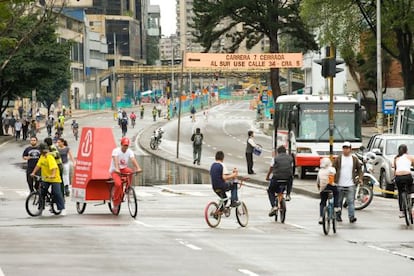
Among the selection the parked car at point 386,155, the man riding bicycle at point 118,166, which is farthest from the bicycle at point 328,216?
the parked car at point 386,155

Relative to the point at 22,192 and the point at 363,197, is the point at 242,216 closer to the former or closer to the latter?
the point at 363,197

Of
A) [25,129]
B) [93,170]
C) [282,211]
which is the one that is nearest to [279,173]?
[282,211]

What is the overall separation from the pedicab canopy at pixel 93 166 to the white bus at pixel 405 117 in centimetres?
1724

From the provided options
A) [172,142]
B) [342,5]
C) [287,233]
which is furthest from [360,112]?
[172,142]

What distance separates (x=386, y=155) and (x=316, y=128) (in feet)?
23.8

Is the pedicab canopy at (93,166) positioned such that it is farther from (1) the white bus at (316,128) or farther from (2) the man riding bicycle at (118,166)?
(1) the white bus at (316,128)

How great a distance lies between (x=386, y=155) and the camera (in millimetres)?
32375

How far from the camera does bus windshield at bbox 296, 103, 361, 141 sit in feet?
127

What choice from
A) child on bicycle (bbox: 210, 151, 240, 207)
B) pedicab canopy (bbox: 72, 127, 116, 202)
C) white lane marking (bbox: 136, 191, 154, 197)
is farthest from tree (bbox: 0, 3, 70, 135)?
child on bicycle (bbox: 210, 151, 240, 207)

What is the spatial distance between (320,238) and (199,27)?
59.2m

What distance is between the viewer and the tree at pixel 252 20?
75.2 metres

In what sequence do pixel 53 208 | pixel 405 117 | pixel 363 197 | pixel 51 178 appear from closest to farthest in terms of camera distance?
pixel 51 178, pixel 53 208, pixel 363 197, pixel 405 117

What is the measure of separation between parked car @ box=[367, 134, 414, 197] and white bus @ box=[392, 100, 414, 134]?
22.1 feet

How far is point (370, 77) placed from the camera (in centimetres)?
8862
